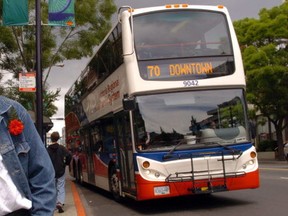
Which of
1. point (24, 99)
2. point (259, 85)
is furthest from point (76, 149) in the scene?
point (259, 85)

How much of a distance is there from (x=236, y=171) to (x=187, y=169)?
107cm

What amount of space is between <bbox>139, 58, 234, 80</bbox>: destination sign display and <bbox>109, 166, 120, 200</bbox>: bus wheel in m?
3.29

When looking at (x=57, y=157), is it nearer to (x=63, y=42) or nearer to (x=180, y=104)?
(x=180, y=104)

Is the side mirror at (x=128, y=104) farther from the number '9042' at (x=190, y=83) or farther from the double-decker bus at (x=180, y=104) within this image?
the number '9042' at (x=190, y=83)

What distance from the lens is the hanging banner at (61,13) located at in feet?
39.9

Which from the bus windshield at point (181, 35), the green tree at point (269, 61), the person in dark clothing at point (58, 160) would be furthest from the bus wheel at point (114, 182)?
the green tree at point (269, 61)

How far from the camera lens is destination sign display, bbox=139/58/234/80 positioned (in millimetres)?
10242

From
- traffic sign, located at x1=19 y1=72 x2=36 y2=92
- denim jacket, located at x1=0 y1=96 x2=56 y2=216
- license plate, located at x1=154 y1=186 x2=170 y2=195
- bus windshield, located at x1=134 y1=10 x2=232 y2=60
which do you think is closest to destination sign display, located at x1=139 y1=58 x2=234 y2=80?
bus windshield, located at x1=134 y1=10 x2=232 y2=60

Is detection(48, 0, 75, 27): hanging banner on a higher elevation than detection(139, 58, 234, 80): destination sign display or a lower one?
higher

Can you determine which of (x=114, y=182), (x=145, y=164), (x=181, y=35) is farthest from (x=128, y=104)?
(x=114, y=182)

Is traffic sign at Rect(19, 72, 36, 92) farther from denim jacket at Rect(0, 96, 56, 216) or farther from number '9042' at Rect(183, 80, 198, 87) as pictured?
denim jacket at Rect(0, 96, 56, 216)

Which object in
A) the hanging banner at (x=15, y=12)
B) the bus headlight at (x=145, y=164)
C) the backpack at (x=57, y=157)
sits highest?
the hanging banner at (x=15, y=12)

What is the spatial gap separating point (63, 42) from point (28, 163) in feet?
58.8

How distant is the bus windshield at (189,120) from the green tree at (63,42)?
399 inches
